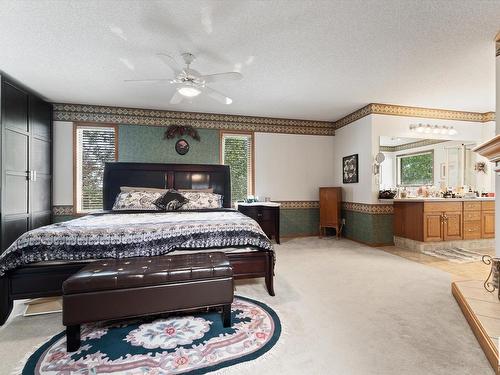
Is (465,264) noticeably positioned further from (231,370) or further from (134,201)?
(134,201)

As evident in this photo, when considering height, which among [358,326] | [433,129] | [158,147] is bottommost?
[358,326]

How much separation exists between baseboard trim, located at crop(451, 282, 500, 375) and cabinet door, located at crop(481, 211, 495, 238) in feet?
10.7

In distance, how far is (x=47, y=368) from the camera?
5.30ft

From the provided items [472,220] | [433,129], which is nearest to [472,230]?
[472,220]

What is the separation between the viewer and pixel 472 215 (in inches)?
188

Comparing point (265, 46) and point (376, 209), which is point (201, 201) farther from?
point (376, 209)

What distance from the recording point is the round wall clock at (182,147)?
17.4 ft

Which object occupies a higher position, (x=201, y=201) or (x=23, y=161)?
(x=23, y=161)

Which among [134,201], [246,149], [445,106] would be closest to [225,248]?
[134,201]

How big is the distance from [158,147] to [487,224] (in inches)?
266

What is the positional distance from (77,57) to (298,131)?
442cm

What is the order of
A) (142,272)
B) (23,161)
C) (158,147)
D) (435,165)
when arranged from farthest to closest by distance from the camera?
1. (435,165)
2. (158,147)
3. (23,161)
4. (142,272)

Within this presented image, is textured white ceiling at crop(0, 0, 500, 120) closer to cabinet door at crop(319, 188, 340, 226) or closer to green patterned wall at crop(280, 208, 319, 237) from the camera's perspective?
cabinet door at crop(319, 188, 340, 226)

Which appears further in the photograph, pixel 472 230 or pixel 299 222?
pixel 299 222
